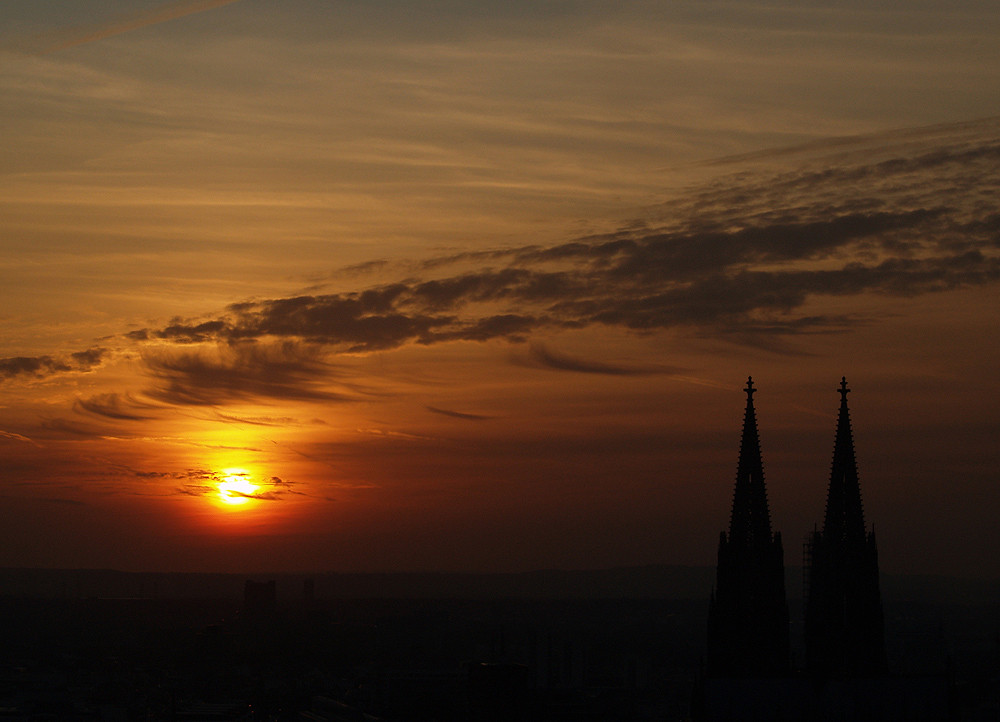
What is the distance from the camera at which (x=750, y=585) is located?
66750 mm

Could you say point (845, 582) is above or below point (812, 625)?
above

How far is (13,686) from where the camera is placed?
6919 inches

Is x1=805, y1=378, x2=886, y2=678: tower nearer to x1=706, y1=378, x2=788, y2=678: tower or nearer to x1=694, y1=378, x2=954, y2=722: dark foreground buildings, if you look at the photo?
x1=694, y1=378, x2=954, y2=722: dark foreground buildings

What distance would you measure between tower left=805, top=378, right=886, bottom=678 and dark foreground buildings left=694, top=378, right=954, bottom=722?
0.04 m

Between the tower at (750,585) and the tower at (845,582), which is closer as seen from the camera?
the tower at (845,582)

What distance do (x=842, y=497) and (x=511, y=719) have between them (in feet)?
205

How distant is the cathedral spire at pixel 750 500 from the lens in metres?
67.2

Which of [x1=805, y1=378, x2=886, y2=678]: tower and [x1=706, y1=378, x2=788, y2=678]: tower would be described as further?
[x1=706, y1=378, x2=788, y2=678]: tower

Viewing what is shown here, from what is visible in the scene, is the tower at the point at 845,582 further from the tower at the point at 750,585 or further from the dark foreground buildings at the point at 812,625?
the tower at the point at 750,585

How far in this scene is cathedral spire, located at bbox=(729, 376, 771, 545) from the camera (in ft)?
221

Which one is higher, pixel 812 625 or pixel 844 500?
pixel 844 500

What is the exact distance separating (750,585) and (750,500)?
3765 millimetres

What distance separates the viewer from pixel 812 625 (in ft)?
221

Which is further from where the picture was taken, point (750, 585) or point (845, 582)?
point (750, 585)
